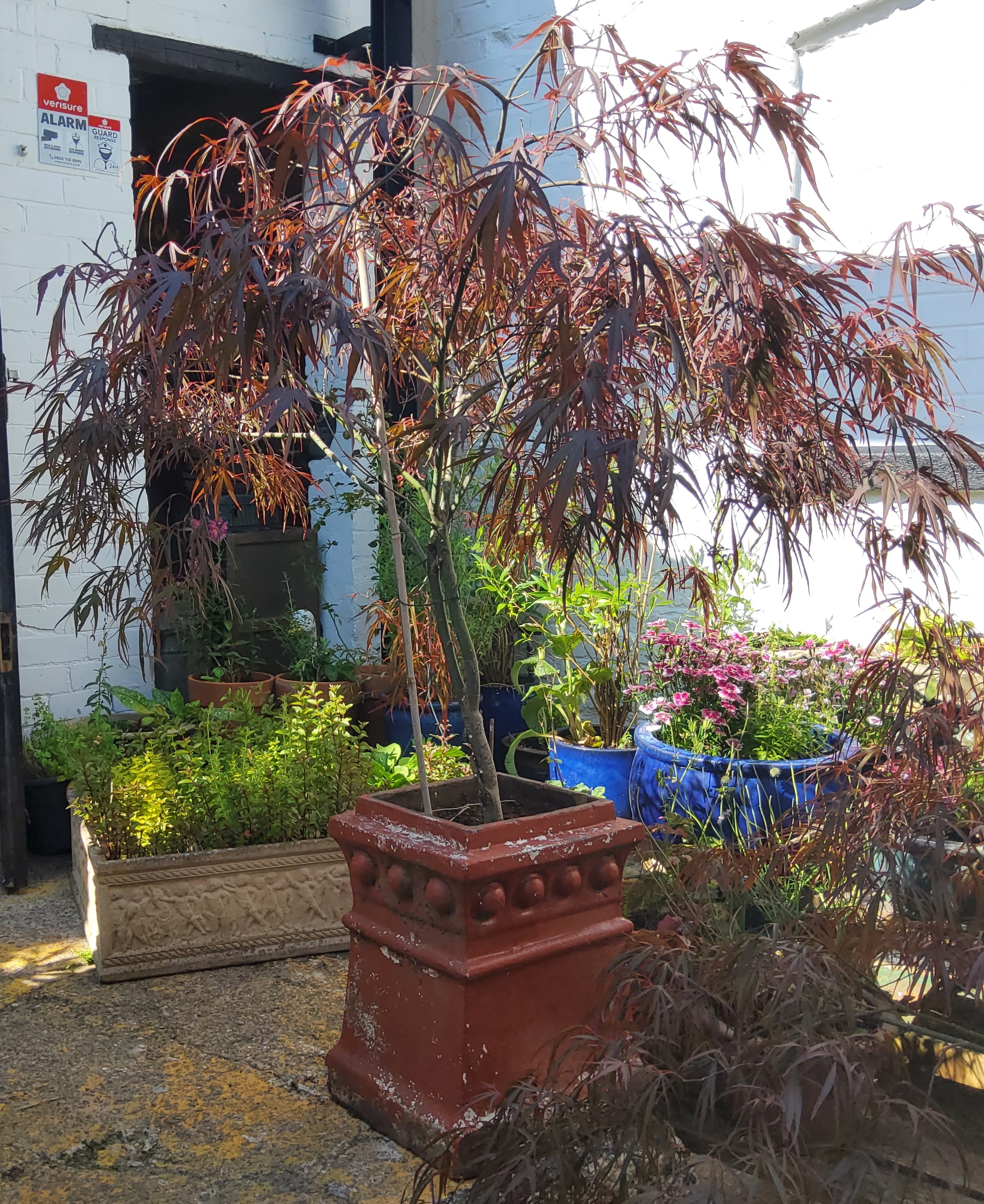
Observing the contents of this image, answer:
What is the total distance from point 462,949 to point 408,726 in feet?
8.27

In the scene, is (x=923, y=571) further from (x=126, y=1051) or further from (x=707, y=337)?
(x=126, y=1051)

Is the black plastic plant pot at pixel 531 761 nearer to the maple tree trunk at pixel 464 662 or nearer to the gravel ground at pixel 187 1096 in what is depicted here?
the gravel ground at pixel 187 1096

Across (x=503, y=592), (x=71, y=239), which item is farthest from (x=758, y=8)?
(x=71, y=239)

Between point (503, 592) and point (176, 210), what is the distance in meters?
3.60

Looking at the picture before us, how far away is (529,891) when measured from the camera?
7.36 ft

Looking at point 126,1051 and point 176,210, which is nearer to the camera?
point 126,1051

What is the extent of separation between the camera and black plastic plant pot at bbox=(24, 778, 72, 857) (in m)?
4.01

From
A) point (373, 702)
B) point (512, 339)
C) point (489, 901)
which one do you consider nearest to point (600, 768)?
point (373, 702)

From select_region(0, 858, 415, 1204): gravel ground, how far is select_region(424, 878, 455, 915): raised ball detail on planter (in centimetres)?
51

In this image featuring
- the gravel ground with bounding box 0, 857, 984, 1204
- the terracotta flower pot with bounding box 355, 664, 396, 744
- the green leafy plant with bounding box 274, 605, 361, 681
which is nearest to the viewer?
the gravel ground with bounding box 0, 857, 984, 1204

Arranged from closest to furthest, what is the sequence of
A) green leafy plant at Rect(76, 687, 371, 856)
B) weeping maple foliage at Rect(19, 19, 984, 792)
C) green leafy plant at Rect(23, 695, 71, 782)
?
1. weeping maple foliage at Rect(19, 19, 984, 792)
2. green leafy plant at Rect(76, 687, 371, 856)
3. green leafy plant at Rect(23, 695, 71, 782)

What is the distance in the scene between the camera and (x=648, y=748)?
3.68 meters

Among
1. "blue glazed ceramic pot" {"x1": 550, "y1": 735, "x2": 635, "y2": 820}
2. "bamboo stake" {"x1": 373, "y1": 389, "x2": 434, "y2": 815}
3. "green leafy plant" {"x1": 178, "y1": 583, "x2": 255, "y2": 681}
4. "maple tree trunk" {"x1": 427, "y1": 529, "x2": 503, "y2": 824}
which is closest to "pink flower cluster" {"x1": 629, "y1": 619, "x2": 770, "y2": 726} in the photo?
"blue glazed ceramic pot" {"x1": 550, "y1": 735, "x2": 635, "y2": 820}

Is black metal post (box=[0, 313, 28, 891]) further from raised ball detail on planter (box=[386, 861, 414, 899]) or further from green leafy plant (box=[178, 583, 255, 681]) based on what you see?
raised ball detail on planter (box=[386, 861, 414, 899])
